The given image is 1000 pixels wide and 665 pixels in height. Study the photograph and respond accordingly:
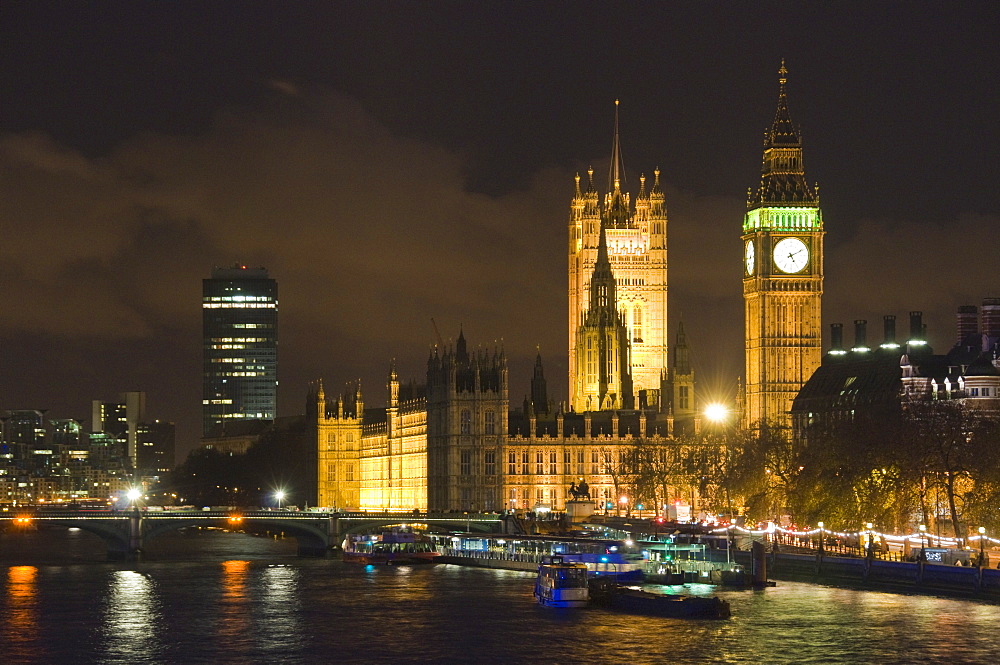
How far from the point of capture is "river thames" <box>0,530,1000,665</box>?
100375mm

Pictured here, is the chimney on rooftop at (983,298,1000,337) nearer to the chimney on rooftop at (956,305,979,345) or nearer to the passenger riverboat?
the chimney on rooftop at (956,305,979,345)

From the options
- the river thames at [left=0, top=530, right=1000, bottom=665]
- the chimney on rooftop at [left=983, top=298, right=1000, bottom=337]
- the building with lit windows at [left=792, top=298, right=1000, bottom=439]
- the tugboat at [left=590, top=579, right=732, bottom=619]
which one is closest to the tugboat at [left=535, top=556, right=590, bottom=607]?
the tugboat at [left=590, top=579, right=732, bottom=619]

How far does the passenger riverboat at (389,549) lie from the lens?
165 meters

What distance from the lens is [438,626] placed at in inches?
4441

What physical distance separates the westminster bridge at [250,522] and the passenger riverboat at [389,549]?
2840 millimetres

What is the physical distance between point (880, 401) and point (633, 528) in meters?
26.7

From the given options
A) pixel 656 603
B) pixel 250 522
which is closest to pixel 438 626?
pixel 656 603

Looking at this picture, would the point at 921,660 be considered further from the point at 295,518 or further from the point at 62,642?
the point at 295,518

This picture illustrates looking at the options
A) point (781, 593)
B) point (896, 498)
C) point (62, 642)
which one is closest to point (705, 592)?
point (781, 593)

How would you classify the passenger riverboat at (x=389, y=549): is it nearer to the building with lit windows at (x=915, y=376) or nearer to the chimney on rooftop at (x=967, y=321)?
the building with lit windows at (x=915, y=376)

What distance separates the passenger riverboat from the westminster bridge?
284cm

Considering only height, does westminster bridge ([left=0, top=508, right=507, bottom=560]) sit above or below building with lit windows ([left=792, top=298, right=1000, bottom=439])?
below

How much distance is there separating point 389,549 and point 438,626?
5411 cm

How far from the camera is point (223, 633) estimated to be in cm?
11044
